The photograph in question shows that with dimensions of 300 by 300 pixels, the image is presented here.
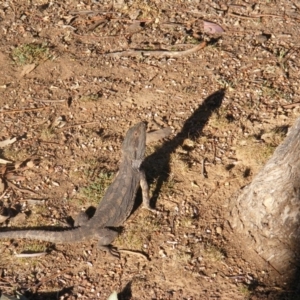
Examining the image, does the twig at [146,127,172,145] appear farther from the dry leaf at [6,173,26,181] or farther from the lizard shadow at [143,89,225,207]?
the dry leaf at [6,173,26,181]

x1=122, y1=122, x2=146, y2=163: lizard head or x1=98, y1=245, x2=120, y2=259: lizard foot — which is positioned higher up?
x1=122, y1=122, x2=146, y2=163: lizard head

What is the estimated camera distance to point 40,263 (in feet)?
20.9

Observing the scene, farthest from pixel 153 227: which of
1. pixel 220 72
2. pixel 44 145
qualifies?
pixel 220 72

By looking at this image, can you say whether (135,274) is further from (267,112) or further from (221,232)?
(267,112)

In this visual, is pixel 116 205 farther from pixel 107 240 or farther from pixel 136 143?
pixel 136 143

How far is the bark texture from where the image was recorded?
18.5 ft

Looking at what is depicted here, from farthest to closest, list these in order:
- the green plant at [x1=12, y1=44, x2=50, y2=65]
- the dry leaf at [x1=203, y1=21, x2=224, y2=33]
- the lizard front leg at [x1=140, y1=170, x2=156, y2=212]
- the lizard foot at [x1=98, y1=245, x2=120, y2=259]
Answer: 1. the dry leaf at [x1=203, y1=21, x2=224, y2=33]
2. the green plant at [x1=12, y1=44, x2=50, y2=65]
3. the lizard front leg at [x1=140, y1=170, x2=156, y2=212]
4. the lizard foot at [x1=98, y1=245, x2=120, y2=259]

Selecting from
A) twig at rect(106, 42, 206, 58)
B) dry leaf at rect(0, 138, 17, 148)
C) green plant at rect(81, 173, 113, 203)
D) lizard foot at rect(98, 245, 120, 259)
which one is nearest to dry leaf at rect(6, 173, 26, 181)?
dry leaf at rect(0, 138, 17, 148)

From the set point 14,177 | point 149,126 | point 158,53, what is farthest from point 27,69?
point 149,126

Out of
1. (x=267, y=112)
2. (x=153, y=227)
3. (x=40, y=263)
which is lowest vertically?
(x=40, y=263)

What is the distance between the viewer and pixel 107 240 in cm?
646

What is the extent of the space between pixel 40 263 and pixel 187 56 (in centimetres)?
389

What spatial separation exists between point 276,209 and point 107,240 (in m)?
1.87

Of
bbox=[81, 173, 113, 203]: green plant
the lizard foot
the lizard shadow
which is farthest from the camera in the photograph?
the lizard shadow
